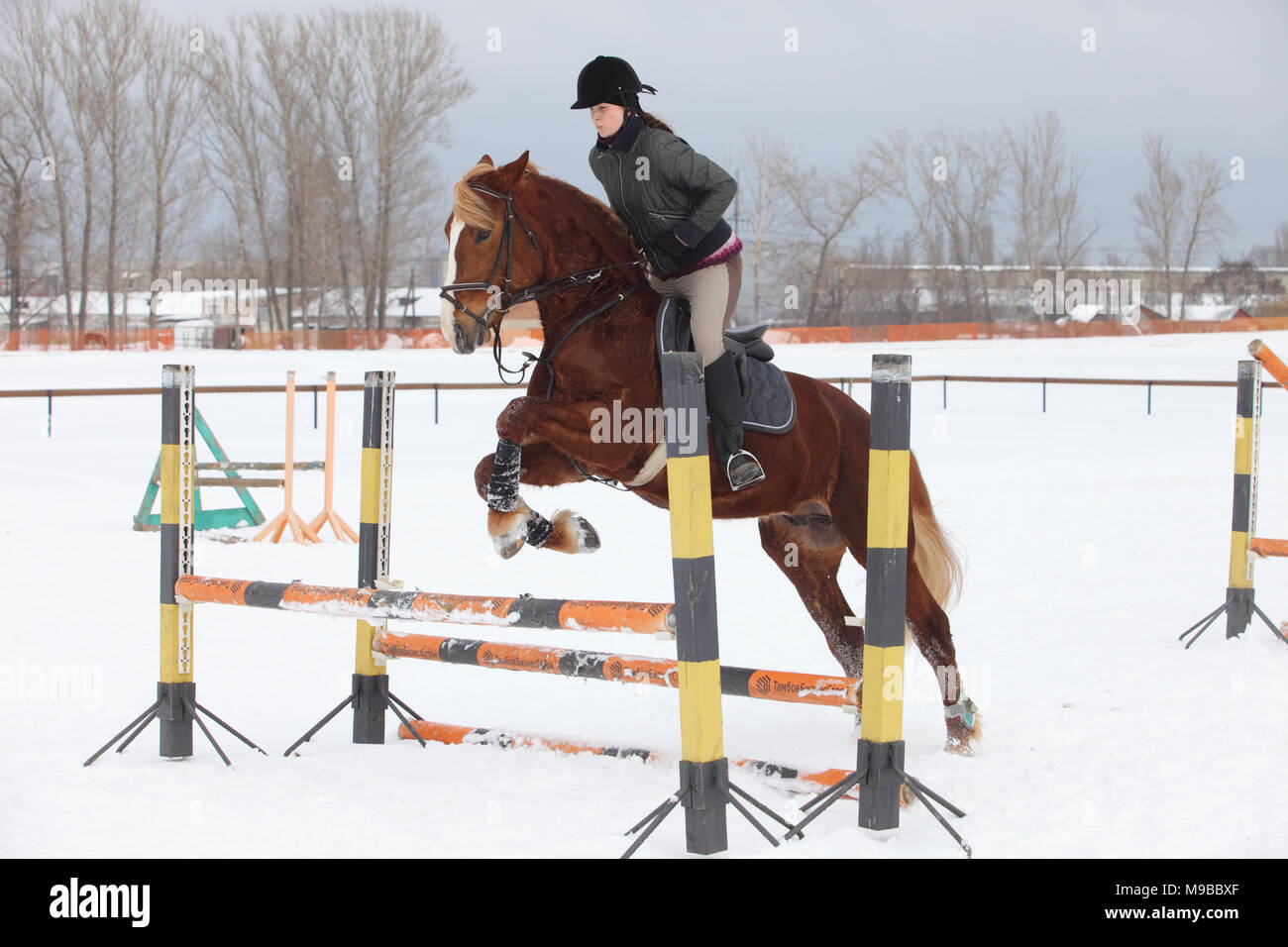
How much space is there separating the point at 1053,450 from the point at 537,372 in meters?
14.3

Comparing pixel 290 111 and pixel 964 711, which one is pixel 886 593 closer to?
pixel 964 711

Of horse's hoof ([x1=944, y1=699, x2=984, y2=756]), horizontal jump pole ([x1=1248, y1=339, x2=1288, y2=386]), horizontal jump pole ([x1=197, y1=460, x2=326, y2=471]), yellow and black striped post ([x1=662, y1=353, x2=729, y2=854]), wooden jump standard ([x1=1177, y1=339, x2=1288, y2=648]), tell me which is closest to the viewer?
yellow and black striped post ([x1=662, y1=353, x2=729, y2=854])

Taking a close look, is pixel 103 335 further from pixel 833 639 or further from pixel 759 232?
pixel 833 639

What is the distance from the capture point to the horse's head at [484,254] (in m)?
4.00

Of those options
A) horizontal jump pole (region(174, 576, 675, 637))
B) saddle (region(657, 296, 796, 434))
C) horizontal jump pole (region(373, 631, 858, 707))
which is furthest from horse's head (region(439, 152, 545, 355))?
horizontal jump pole (region(373, 631, 858, 707))

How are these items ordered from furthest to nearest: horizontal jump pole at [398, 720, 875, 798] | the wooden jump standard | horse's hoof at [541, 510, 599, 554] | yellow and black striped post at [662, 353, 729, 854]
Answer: the wooden jump standard → horse's hoof at [541, 510, 599, 554] → horizontal jump pole at [398, 720, 875, 798] → yellow and black striped post at [662, 353, 729, 854]

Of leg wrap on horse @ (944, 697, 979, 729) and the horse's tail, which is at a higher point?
the horse's tail

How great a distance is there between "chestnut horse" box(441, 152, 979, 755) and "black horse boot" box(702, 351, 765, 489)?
0.24ft

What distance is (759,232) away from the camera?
46.8m

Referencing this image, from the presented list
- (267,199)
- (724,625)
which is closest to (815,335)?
(267,199)

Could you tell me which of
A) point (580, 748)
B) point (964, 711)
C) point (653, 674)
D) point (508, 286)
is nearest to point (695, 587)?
point (653, 674)

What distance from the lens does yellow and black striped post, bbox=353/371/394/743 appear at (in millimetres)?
4414

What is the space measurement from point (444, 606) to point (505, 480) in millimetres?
473

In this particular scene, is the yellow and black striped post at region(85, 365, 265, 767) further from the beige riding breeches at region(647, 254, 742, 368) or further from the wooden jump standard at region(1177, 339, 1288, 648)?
the wooden jump standard at region(1177, 339, 1288, 648)
